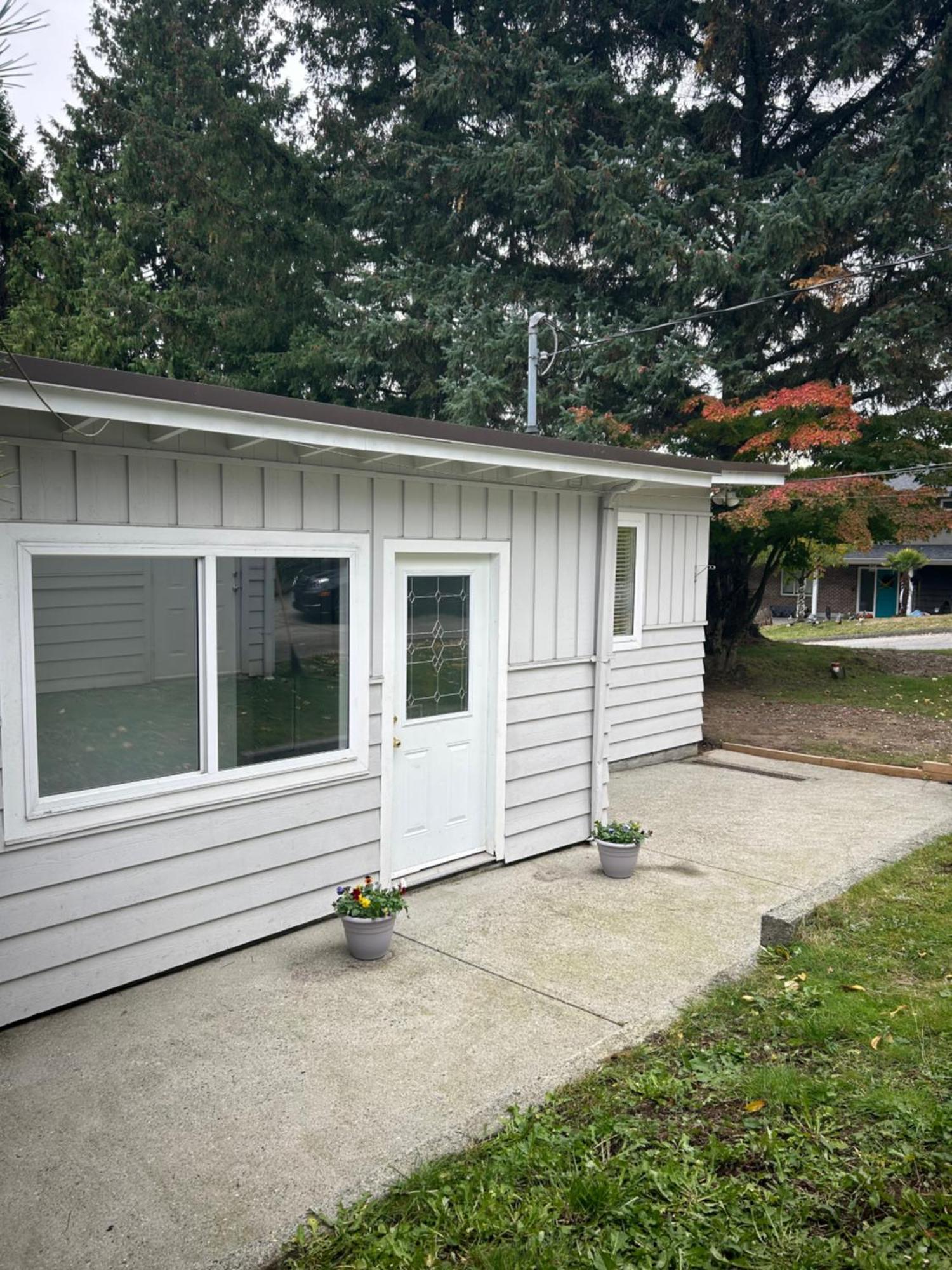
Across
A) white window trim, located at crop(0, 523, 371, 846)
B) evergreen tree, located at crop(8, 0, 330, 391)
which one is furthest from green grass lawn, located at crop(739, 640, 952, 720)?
white window trim, located at crop(0, 523, 371, 846)

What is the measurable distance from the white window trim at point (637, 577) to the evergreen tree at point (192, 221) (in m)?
8.99

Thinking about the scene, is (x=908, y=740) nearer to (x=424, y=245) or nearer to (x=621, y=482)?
(x=621, y=482)

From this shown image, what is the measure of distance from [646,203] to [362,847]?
1229 centimetres

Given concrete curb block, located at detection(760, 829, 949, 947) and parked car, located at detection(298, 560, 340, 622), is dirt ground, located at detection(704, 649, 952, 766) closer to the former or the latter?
concrete curb block, located at detection(760, 829, 949, 947)

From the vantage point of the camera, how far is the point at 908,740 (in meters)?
10.6

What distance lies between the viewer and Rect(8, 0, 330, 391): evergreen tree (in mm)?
15781

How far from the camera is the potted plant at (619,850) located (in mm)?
5832

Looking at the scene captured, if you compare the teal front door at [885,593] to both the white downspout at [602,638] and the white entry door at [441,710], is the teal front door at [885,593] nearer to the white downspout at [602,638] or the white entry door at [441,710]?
the white downspout at [602,638]

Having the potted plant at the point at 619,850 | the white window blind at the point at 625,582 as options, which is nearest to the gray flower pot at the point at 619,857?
the potted plant at the point at 619,850

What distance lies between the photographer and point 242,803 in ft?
15.1

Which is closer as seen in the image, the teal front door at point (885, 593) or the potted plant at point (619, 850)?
the potted plant at point (619, 850)

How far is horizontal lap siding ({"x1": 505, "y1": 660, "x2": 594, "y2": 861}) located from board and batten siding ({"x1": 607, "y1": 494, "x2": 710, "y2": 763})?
236 cm

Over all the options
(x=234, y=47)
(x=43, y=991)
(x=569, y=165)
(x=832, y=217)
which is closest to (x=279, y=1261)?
(x=43, y=991)

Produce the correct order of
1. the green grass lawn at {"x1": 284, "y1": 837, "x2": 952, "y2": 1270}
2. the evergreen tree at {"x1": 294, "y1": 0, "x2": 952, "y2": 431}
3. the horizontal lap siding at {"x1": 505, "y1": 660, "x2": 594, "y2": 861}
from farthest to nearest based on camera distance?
the evergreen tree at {"x1": 294, "y1": 0, "x2": 952, "y2": 431} < the horizontal lap siding at {"x1": 505, "y1": 660, "x2": 594, "y2": 861} < the green grass lawn at {"x1": 284, "y1": 837, "x2": 952, "y2": 1270}
